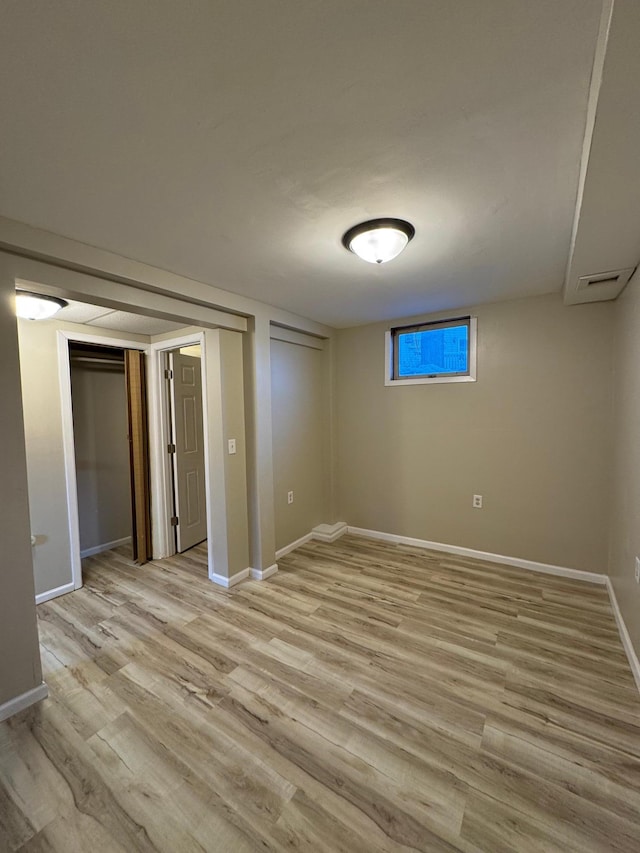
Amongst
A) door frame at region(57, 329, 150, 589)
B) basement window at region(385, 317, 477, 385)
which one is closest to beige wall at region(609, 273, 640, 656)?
basement window at region(385, 317, 477, 385)

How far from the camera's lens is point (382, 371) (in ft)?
12.3

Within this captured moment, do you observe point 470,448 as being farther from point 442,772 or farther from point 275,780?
point 275,780

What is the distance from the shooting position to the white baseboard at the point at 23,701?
1672mm

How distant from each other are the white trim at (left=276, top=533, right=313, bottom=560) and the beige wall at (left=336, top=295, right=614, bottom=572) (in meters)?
0.68

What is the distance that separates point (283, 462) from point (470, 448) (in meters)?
1.85

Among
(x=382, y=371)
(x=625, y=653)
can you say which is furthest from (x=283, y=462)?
(x=625, y=653)

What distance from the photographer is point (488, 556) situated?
3.25 m

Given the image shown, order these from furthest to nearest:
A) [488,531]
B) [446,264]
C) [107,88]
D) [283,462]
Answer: [283,462] → [488,531] → [446,264] → [107,88]

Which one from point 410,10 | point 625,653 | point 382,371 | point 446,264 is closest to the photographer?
point 410,10

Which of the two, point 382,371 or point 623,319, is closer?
point 623,319

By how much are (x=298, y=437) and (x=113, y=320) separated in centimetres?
199

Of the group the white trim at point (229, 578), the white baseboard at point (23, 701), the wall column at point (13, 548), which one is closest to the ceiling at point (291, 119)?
the wall column at point (13, 548)

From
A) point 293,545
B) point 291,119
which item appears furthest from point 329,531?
point 291,119

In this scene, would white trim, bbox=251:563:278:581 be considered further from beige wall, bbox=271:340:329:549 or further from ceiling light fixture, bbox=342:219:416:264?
ceiling light fixture, bbox=342:219:416:264
